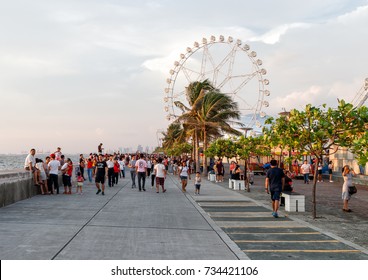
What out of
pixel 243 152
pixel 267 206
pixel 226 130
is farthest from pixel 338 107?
pixel 226 130

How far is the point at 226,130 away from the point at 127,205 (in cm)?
2539

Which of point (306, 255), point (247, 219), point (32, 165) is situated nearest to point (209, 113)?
point (32, 165)

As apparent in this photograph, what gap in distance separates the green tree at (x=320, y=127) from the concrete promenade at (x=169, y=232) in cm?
213

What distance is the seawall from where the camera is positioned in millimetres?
13070

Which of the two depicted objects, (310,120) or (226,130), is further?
(226,130)

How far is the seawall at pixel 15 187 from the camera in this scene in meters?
13.1

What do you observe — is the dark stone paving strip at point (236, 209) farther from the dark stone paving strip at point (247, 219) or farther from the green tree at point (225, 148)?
the green tree at point (225, 148)

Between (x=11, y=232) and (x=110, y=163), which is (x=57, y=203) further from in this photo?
(x=110, y=163)

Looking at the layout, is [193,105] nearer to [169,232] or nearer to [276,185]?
[276,185]

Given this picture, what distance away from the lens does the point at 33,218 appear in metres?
10.8

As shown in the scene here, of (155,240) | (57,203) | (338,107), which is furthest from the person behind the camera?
(57,203)

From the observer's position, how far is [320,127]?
12180 millimetres

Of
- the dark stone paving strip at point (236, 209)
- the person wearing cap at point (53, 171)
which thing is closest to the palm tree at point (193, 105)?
the person wearing cap at point (53, 171)

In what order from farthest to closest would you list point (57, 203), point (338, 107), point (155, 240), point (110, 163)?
1. point (110, 163)
2. point (57, 203)
3. point (338, 107)
4. point (155, 240)
